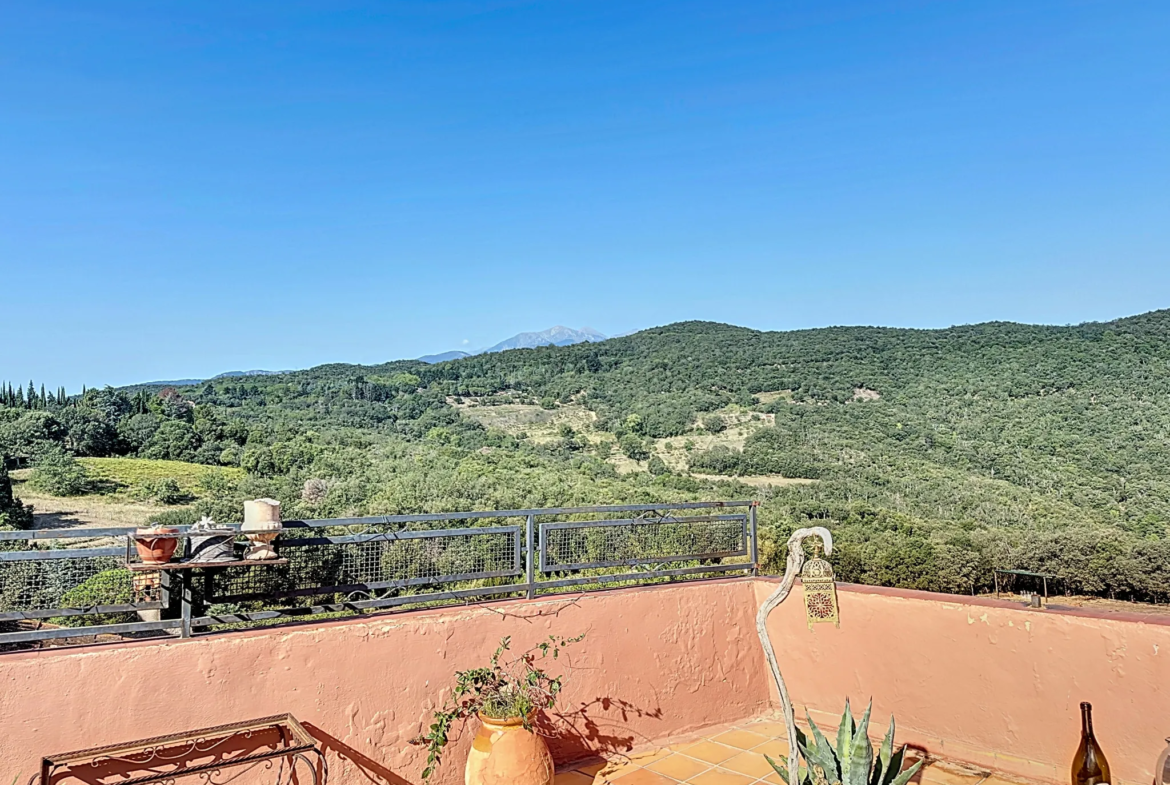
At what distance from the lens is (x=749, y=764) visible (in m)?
3.73

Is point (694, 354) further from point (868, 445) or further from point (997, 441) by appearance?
point (997, 441)

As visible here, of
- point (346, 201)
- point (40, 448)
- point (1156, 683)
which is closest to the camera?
point (1156, 683)

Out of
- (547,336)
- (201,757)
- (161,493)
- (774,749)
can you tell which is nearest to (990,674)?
(774,749)

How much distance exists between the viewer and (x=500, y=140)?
13.8 m

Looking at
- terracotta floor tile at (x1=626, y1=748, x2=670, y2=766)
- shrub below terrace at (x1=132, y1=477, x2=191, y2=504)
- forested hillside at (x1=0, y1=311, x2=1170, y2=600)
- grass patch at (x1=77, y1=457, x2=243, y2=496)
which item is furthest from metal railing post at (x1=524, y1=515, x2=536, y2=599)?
grass patch at (x1=77, y1=457, x2=243, y2=496)

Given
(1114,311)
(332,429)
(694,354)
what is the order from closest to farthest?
1. (332,429)
2. (1114,311)
3. (694,354)

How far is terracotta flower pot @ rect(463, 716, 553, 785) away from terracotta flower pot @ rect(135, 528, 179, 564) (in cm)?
149

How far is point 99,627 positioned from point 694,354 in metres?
24.7

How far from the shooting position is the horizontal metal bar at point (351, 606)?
2912 millimetres

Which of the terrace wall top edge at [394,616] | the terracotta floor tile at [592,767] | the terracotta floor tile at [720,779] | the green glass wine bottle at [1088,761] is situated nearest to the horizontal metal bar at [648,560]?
the terrace wall top edge at [394,616]

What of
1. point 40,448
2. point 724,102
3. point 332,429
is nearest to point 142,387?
point 332,429

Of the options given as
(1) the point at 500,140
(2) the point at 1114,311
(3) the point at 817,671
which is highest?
(1) the point at 500,140

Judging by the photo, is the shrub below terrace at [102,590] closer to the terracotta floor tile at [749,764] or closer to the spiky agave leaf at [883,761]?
the terracotta floor tile at [749,764]

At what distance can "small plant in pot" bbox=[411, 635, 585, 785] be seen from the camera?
3.17m
